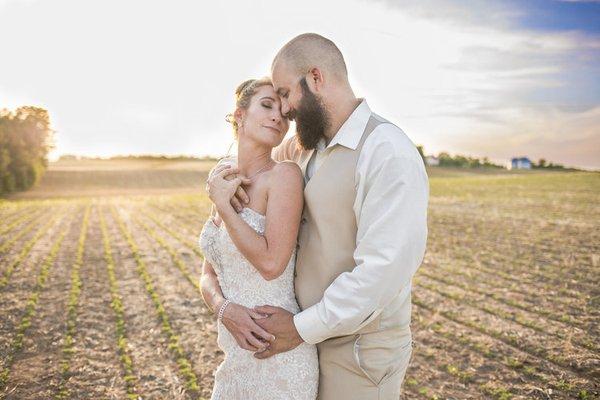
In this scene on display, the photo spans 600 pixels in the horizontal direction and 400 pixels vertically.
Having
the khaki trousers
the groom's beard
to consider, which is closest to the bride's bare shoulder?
the groom's beard

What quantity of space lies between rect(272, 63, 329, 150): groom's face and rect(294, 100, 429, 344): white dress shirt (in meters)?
0.35

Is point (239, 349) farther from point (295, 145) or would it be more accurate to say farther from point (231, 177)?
point (295, 145)

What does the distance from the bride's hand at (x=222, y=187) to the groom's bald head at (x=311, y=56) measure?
2.05ft

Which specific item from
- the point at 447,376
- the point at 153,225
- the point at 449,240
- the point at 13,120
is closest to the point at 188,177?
the point at 13,120

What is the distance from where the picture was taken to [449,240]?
14.6m

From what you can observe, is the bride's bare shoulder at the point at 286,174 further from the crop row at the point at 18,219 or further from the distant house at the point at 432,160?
the distant house at the point at 432,160

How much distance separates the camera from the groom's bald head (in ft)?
8.01

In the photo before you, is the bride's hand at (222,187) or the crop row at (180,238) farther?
the crop row at (180,238)

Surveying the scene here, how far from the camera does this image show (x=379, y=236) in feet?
6.88

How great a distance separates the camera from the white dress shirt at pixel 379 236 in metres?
2.09

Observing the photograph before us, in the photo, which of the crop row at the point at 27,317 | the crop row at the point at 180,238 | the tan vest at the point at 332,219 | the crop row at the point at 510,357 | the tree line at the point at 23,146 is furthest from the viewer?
the tree line at the point at 23,146

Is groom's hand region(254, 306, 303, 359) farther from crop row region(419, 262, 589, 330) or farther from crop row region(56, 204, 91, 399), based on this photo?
crop row region(419, 262, 589, 330)

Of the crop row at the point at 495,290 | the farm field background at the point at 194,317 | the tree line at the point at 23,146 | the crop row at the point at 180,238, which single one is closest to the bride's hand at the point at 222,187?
the farm field background at the point at 194,317

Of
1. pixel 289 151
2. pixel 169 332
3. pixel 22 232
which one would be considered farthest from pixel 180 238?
pixel 289 151
